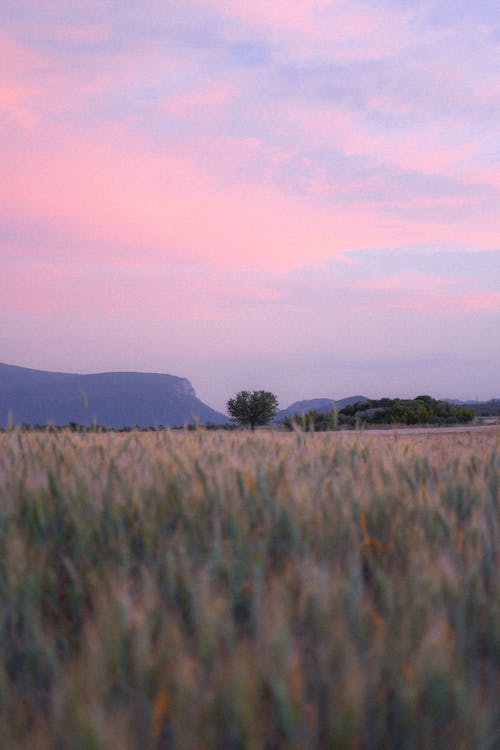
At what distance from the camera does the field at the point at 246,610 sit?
4.30ft

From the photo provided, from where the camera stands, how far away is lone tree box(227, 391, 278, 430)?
104 feet

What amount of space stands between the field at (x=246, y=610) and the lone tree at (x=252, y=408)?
2811cm

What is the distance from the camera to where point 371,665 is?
1.48m

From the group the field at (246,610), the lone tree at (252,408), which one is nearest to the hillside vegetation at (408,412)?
the lone tree at (252,408)

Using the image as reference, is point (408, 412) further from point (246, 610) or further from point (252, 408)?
point (246, 610)

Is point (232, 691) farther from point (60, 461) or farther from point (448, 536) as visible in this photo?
point (60, 461)

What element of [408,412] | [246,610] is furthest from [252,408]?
[246,610]

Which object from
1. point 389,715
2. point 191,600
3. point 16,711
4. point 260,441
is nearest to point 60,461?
point 260,441

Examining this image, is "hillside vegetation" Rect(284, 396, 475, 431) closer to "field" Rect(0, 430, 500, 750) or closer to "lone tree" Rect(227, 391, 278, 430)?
"lone tree" Rect(227, 391, 278, 430)

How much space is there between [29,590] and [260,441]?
3187 millimetres

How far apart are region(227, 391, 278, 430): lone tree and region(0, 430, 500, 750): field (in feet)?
92.2

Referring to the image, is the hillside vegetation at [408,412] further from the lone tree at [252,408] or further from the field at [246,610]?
the field at [246,610]

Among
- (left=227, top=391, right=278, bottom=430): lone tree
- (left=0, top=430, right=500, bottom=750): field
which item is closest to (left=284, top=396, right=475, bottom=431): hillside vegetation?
(left=227, top=391, right=278, bottom=430): lone tree

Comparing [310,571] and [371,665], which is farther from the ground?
[310,571]
